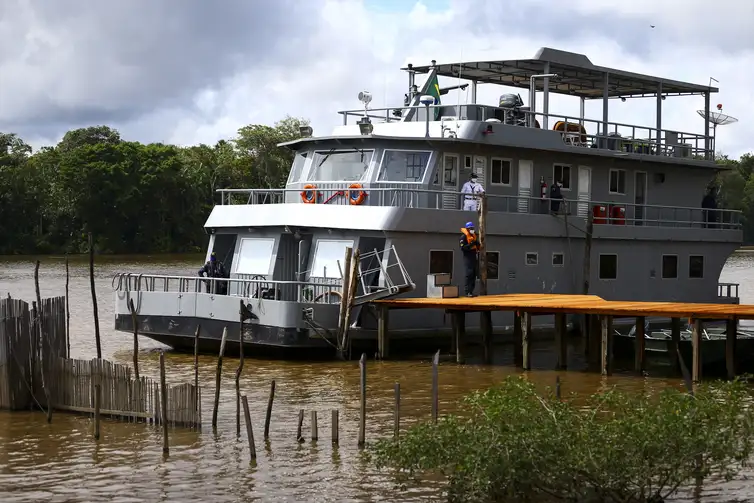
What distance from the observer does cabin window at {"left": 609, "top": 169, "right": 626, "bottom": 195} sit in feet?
115

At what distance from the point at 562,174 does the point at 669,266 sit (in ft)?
16.2

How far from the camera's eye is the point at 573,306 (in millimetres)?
25266

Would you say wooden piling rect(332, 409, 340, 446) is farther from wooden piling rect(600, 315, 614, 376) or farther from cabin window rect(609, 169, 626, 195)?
cabin window rect(609, 169, 626, 195)

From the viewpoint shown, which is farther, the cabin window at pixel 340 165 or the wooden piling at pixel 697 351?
the cabin window at pixel 340 165

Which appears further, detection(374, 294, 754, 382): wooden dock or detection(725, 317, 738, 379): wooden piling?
detection(725, 317, 738, 379): wooden piling

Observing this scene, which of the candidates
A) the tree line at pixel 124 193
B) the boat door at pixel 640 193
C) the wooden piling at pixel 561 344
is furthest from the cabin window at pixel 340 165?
the tree line at pixel 124 193

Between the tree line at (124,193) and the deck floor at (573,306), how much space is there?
6271 centimetres

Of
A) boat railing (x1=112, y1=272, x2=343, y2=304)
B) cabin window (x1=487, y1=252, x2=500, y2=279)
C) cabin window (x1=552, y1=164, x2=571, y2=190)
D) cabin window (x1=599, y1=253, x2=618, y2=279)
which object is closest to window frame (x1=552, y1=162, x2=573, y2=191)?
cabin window (x1=552, y1=164, x2=571, y2=190)

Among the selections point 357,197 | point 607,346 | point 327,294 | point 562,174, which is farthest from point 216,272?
point 562,174

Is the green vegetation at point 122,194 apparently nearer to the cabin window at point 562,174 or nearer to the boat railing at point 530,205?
the boat railing at point 530,205

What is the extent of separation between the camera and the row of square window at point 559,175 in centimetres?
3184

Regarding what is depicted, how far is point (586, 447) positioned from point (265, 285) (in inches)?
626

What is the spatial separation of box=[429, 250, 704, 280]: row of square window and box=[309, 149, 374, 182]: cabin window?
2.90m

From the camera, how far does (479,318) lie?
30562 mm
